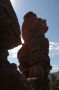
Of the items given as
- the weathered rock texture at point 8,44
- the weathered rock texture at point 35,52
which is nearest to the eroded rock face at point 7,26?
the weathered rock texture at point 8,44

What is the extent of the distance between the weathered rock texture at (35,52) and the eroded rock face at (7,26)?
104 feet

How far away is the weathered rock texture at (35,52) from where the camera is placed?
1539 inches

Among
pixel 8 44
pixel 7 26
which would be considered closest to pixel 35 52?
pixel 8 44

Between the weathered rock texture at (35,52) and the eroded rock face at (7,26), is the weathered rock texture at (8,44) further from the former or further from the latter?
the weathered rock texture at (35,52)

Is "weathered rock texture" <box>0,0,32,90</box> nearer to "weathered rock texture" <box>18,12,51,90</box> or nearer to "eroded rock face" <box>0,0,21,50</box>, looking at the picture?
"eroded rock face" <box>0,0,21,50</box>

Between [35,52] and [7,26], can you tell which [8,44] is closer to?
[7,26]

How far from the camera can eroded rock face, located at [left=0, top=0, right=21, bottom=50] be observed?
17.4ft

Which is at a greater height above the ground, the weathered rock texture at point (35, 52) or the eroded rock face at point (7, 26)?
the weathered rock texture at point (35, 52)

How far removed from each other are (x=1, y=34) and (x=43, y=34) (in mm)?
38351

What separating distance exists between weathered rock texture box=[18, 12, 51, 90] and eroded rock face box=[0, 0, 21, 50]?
31688mm

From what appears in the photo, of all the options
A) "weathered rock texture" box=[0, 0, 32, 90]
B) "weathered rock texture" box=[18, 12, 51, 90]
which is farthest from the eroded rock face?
"weathered rock texture" box=[18, 12, 51, 90]

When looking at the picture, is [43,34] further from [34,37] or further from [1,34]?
[1,34]

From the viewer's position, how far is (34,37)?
4181 cm

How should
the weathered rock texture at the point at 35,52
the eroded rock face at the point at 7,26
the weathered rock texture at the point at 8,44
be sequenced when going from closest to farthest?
the weathered rock texture at the point at 8,44 → the eroded rock face at the point at 7,26 → the weathered rock texture at the point at 35,52
